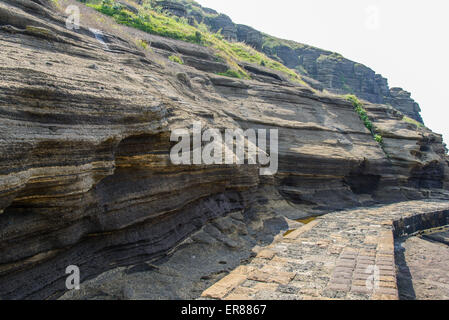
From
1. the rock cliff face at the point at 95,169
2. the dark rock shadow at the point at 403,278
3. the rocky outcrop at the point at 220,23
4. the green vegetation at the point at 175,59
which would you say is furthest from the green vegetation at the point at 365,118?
the rocky outcrop at the point at 220,23

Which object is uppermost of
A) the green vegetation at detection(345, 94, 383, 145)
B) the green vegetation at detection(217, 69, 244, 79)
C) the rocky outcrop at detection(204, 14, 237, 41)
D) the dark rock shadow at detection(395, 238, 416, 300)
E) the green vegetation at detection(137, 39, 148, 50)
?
the rocky outcrop at detection(204, 14, 237, 41)

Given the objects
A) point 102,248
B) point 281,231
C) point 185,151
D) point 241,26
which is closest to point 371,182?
point 281,231

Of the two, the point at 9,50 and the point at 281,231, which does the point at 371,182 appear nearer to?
the point at 281,231

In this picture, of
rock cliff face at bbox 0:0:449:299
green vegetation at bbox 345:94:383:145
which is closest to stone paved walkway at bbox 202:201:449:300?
rock cliff face at bbox 0:0:449:299

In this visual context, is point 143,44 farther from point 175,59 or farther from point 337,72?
point 337,72

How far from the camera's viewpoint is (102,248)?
7.25 metres

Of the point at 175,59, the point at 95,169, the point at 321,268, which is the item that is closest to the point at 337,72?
the point at 175,59

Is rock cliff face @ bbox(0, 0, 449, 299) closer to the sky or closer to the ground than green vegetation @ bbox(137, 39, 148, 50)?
closer to the ground

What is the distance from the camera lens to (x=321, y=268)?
328 inches

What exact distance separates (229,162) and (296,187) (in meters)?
6.85

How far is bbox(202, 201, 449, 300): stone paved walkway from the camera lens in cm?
687

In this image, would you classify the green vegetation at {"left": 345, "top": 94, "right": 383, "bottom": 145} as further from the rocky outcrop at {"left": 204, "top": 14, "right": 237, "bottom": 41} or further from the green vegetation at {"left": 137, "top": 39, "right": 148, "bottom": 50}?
the rocky outcrop at {"left": 204, "top": 14, "right": 237, "bottom": 41}

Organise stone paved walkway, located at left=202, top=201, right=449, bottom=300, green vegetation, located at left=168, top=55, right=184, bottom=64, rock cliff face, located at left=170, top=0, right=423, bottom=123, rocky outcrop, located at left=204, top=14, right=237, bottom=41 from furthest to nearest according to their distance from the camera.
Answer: rock cliff face, located at left=170, top=0, right=423, bottom=123, rocky outcrop, located at left=204, top=14, right=237, bottom=41, green vegetation, located at left=168, top=55, right=184, bottom=64, stone paved walkway, located at left=202, top=201, right=449, bottom=300

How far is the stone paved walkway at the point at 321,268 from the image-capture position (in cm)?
687
